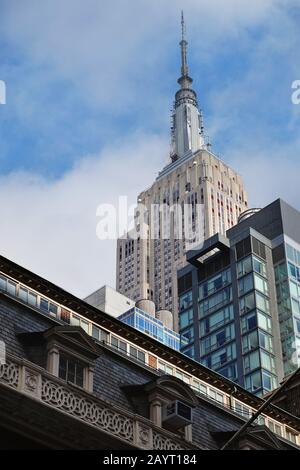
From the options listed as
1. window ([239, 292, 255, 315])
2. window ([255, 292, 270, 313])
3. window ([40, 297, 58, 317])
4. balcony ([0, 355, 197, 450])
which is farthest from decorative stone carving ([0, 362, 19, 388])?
window ([255, 292, 270, 313])

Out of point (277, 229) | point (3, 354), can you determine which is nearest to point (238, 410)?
point (3, 354)

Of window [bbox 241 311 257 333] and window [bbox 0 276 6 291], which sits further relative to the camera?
window [bbox 241 311 257 333]

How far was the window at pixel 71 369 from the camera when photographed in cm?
3083

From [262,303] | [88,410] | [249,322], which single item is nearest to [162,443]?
[88,410]

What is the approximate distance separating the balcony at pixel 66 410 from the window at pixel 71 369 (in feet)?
5.89

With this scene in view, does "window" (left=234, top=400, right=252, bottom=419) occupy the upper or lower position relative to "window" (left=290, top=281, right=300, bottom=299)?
lower

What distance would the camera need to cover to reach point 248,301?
427 feet

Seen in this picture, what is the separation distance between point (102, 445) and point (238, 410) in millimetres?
12632

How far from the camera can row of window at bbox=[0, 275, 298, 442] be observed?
103ft

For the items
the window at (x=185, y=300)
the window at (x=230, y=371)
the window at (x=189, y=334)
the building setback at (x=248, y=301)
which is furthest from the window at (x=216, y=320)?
the window at (x=230, y=371)

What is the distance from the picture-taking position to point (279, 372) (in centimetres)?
12369

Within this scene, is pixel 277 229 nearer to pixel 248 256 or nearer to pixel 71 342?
pixel 248 256

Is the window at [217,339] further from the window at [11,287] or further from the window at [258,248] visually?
the window at [11,287]

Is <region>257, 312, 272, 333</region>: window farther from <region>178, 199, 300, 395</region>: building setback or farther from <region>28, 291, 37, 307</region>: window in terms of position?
<region>28, 291, 37, 307</region>: window
